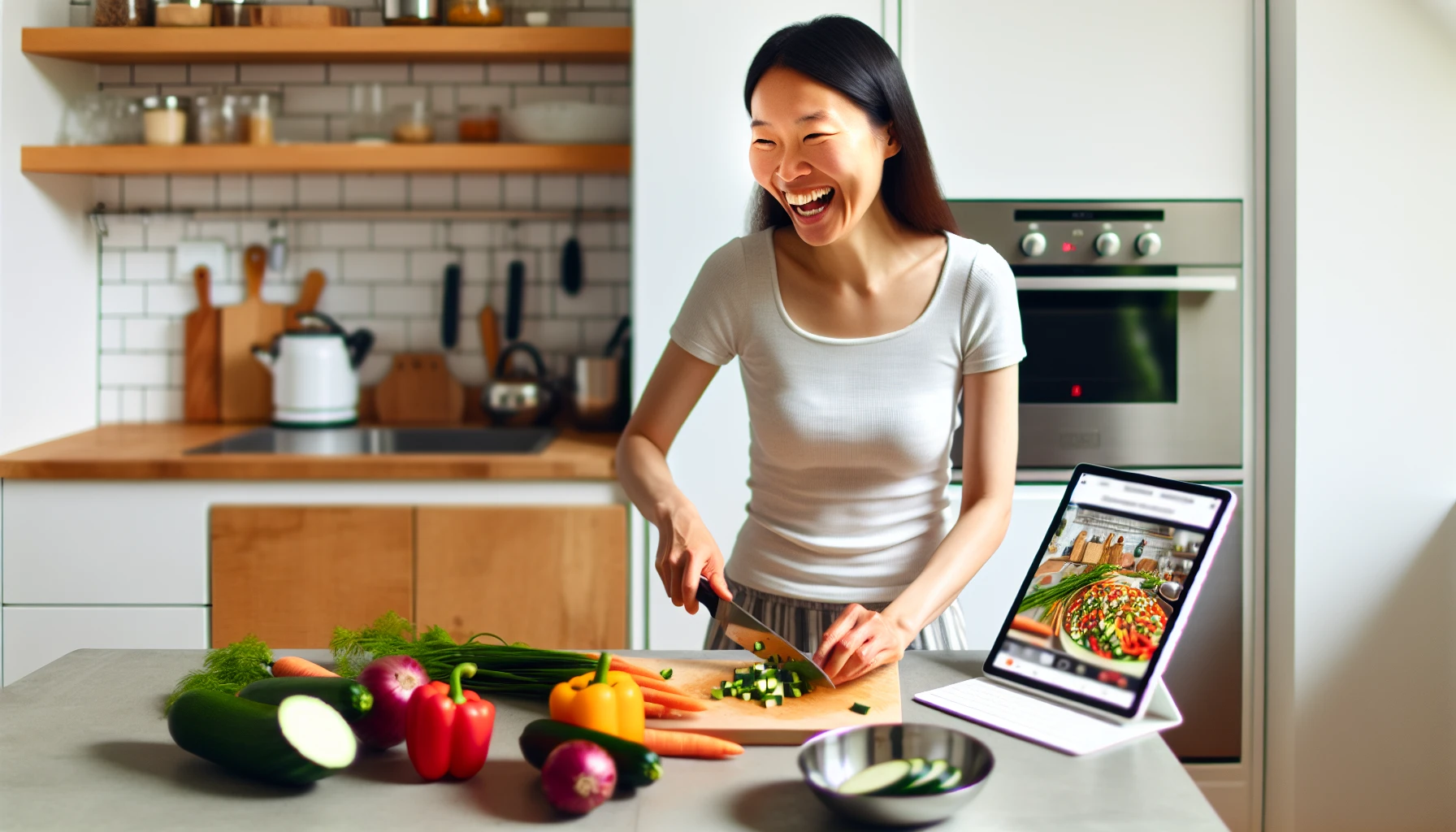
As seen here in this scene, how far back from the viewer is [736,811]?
1.17 metres

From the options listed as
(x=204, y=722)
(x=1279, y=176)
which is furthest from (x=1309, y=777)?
(x=204, y=722)

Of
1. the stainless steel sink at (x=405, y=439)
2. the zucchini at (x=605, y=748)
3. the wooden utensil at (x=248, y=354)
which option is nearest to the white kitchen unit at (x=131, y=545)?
the stainless steel sink at (x=405, y=439)

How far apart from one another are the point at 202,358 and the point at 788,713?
2634mm

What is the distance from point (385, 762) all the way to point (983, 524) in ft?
2.64

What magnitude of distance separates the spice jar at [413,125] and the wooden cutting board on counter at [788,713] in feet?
6.88

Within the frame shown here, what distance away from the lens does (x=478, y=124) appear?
10.7 feet

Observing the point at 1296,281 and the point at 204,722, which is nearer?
the point at 204,722

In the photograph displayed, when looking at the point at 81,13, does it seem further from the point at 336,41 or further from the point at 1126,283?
the point at 1126,283

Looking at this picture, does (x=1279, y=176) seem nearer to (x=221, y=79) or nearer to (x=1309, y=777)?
(x=1309, y=777)

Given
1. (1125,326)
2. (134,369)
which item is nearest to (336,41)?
(134,369)

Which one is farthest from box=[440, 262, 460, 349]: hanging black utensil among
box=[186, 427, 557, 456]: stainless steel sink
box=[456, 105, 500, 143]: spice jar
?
box=[456, 105, 500, 143]: spice jar

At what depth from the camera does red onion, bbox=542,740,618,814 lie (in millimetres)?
1132

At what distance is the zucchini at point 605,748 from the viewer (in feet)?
3.86

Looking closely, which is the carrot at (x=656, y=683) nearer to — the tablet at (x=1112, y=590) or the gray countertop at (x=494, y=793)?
the gray countertop at (x=494, y=793)
